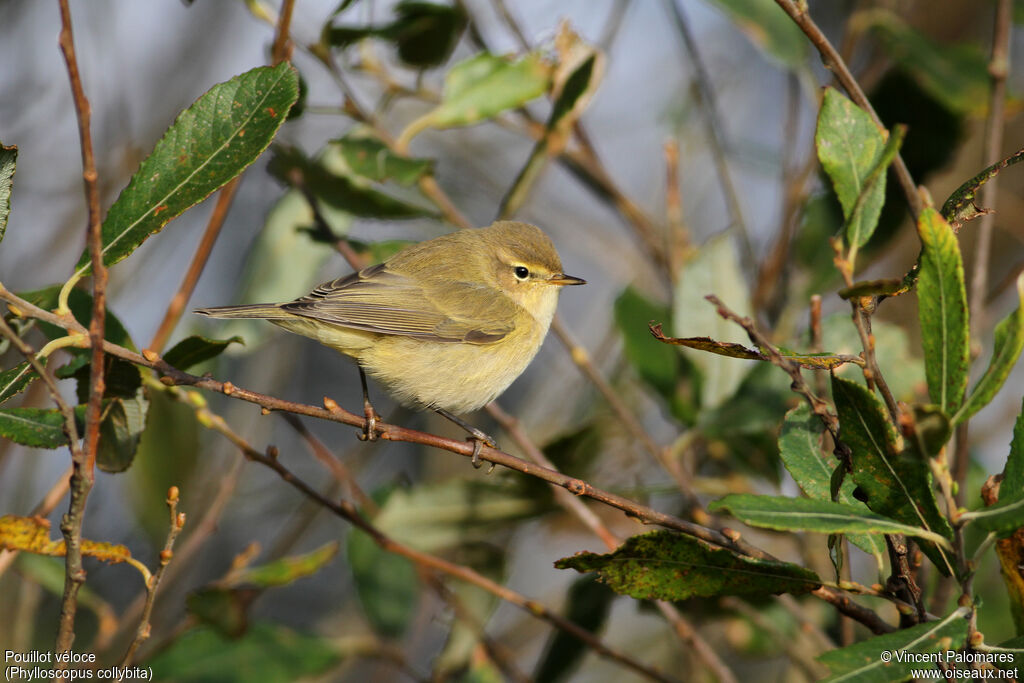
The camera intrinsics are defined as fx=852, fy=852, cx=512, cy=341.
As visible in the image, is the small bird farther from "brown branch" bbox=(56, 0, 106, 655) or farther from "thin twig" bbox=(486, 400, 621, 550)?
"brown branch" bbox=(56, 0, 106, 655)

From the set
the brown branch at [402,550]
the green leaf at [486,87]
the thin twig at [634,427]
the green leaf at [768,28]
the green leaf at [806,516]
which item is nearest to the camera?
the green leaf at [806,516]

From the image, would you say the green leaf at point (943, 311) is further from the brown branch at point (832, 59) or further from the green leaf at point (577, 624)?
the green leaf at point (577, 624)

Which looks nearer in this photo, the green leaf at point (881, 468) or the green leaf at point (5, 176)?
the green leaf at point (881, 468)

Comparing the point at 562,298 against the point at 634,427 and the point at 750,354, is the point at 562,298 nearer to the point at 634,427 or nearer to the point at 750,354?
the point at 634,427

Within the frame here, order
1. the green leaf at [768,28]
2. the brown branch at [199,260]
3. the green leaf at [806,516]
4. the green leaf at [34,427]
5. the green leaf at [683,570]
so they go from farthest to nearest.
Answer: the green leaf at [768,28], the brown branch at [199,260], the green leaf at [34,427], the green leaf at [683,570], the green leaf at [806,516]

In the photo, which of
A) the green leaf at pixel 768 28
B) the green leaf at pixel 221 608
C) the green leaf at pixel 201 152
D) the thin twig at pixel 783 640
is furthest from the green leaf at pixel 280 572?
the green leaf at pixel 768 28

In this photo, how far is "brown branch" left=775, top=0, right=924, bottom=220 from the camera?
1606 mm

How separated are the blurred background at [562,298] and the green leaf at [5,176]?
112 centimetres

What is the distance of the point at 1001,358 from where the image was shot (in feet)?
4.07

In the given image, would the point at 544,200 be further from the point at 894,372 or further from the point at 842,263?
the point at 842,263

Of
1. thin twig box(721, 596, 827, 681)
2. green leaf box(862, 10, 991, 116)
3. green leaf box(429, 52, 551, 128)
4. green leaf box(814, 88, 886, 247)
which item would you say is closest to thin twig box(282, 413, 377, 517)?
green leaf box(429, 52, 551, 128)

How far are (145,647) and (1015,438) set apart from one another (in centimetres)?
321

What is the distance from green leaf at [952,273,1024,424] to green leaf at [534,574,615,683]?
Answer: 4.85 feet

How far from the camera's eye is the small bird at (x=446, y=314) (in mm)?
2820
